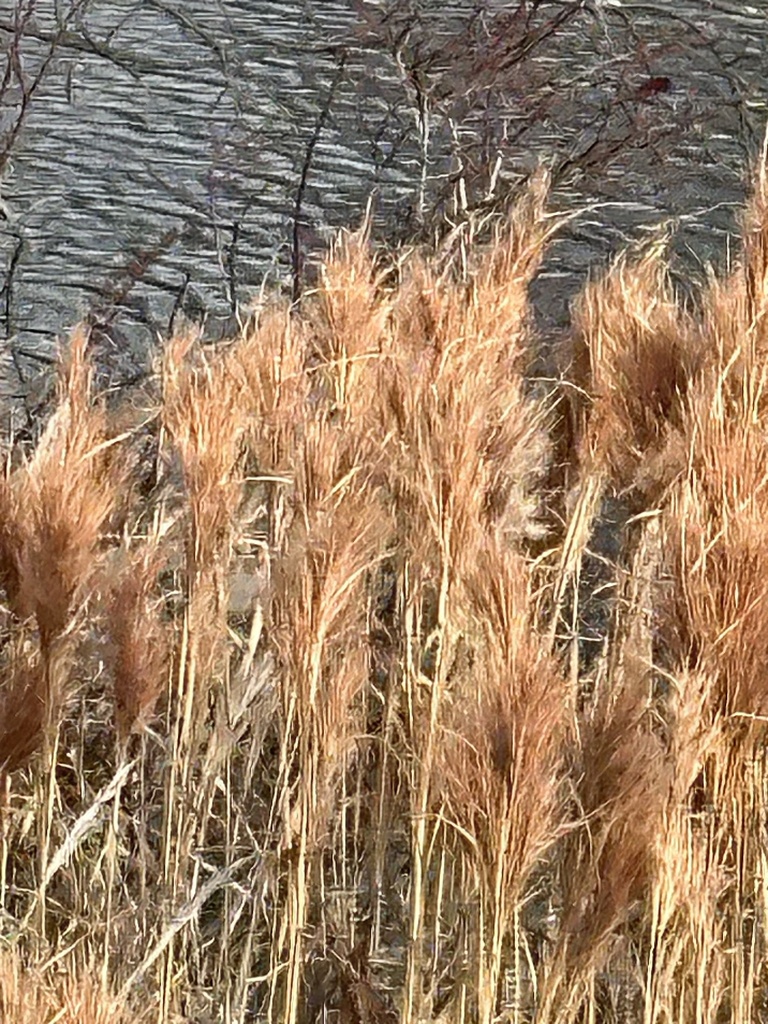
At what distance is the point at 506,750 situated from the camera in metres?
1.21

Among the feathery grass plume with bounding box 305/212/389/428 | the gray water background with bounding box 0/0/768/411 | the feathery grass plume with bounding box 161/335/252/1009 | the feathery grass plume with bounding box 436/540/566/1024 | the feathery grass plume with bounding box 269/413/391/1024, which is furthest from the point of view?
the gray water background with bounding box 0/0/768/411

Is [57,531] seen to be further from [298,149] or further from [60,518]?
[298,149]

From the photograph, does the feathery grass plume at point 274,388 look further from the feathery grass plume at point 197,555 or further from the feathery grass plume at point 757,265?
the feathery grass plume at point 757,265

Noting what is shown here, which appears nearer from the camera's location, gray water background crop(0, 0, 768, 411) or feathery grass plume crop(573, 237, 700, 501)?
feathery grass plume crop(573, 237, 700, 501)

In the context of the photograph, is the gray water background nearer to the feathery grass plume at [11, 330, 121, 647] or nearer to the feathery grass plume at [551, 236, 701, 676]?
the feathery grass plume at [551, 236, 701, 676]

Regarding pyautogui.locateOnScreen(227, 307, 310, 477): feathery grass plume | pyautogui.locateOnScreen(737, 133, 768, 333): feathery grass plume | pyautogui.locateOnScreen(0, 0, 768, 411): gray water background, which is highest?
pyautogui.locateOnScreen(737, 133, 768, 333): feathery grass plume

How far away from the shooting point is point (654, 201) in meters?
4.06

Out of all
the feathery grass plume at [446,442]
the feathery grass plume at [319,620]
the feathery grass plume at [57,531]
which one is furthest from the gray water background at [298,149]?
the feathery grass plume at [319,620]

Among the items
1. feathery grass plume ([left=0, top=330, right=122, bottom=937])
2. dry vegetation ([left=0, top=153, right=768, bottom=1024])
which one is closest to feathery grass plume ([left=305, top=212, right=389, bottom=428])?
dry vegetation ([left=0, top=153, right=768, bottom=1024])

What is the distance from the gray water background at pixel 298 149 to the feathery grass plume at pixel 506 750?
2.40 m

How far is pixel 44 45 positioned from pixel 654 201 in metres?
1.91

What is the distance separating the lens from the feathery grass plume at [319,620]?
1.52m

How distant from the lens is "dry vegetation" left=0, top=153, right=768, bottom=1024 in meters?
1.30

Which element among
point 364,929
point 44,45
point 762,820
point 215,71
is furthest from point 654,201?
point 762,820
